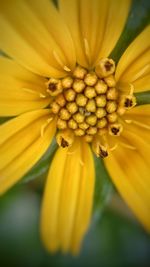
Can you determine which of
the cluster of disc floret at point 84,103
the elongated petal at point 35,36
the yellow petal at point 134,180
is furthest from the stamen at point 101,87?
the yellow petal at point 134,180

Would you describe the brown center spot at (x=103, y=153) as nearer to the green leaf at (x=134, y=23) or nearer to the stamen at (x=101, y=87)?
the stamen at (x=101, y=87)

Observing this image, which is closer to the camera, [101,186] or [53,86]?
[53,86]

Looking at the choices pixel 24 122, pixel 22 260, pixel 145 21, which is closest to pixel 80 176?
pixel 24 122

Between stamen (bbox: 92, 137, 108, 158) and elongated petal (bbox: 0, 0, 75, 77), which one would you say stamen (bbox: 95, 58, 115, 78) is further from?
stamen (bbox: 92, 137, 108, 158)

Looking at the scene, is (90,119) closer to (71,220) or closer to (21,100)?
(21,100)

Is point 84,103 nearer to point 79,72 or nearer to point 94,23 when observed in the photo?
point 79,72

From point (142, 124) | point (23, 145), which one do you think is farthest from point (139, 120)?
point (23, 145)

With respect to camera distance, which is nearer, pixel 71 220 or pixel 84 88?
pixel 84 88
